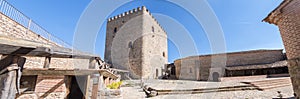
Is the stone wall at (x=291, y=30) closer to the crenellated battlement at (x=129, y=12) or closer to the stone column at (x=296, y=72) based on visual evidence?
Result: the stone column at (x=296, y=72)

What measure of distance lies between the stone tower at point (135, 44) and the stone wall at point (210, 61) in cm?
366

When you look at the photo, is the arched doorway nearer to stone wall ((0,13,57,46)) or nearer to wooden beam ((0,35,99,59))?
wooden beam ((0,35,99,59))

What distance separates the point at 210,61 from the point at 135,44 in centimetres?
1003

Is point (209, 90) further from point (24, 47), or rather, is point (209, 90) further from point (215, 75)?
point (215, 75)

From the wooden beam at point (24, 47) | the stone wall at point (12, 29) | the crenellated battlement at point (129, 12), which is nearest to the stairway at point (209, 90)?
the wooden beam at point (24, 47)

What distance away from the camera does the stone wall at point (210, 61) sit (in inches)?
607

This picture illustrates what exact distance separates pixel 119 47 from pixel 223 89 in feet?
46.9

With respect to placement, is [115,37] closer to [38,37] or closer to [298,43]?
[38,37]

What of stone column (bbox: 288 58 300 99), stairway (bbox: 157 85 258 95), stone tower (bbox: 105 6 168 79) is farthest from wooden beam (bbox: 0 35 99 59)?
stone tower (bbox: 105 6 168 79)

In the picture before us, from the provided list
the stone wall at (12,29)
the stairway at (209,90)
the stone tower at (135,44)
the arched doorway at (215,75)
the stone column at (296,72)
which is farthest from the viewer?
the stone tower at (135,44)

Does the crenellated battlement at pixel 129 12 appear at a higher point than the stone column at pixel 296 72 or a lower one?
higher

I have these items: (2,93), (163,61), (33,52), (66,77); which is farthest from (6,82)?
(163,61)

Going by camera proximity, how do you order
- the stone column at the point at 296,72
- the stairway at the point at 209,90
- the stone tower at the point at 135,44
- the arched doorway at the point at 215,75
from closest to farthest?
1. the stone column at the point at 296,72
2. the stairway at the point at 209,90
3. the arched doorway at the point at 215,75
4. the stone tower at the point at 135,44

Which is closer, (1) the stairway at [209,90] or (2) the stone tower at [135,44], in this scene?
(1) the stairway at [209,90]
